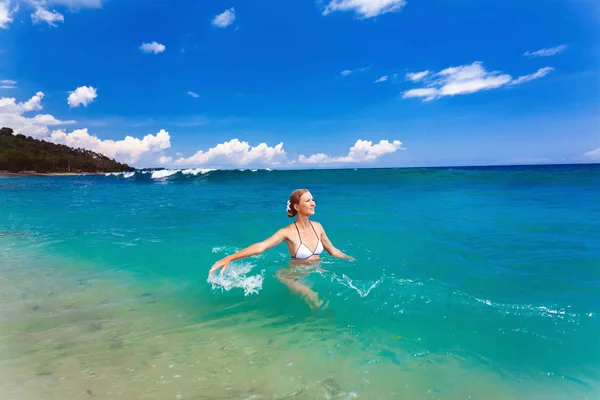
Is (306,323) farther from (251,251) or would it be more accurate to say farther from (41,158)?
(41,158)

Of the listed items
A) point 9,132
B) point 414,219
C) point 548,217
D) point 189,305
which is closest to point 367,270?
point 189,305

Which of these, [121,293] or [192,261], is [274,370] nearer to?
[121,293]

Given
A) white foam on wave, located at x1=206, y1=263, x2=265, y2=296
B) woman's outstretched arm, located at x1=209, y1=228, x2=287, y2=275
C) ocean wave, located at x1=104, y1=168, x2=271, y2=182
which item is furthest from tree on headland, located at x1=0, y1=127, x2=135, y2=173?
woman's outstretched arm, located at x1=209, y1=228, x2=287, y2=275

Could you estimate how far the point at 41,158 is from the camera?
116 metres

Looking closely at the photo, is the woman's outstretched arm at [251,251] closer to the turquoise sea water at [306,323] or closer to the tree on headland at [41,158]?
the turquoise sea water at [306,323]

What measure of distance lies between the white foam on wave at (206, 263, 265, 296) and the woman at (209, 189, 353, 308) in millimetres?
486

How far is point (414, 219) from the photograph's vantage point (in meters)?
14.5

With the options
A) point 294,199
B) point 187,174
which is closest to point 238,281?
point 294,199

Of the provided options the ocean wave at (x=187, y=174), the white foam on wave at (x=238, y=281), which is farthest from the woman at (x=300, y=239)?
the ocean wave at (x=187, y=174)

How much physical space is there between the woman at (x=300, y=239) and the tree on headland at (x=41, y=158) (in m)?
133

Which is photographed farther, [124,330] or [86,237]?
[86,237]

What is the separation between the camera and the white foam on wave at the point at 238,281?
244 inches

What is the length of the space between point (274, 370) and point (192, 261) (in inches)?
207

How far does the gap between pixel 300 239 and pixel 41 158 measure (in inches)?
5427
